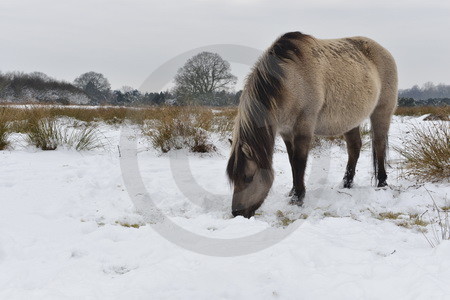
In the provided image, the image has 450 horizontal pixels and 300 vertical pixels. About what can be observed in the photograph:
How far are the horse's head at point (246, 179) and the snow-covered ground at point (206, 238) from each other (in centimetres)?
21

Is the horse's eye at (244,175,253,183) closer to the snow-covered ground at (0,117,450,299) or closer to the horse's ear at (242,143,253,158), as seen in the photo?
the horse's ear at (242,143,253,158)

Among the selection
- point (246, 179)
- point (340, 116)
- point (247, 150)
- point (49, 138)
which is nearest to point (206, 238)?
point (246, 179)

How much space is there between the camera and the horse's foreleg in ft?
12.3

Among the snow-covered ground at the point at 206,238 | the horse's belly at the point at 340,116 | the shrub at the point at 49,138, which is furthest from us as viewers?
the shrub at the point at 49,138

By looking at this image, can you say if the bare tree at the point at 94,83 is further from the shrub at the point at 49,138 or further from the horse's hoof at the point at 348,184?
the horse's hoof at the point at 348,184

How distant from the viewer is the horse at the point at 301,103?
337 cm

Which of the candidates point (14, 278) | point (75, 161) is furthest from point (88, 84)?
point (14, 278)

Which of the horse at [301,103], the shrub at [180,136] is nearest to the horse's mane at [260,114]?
the horse at [301,103]

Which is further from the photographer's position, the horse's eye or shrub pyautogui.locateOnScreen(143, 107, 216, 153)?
shrub pyautogui.locateOnScreen(143, 107, 216, 153)

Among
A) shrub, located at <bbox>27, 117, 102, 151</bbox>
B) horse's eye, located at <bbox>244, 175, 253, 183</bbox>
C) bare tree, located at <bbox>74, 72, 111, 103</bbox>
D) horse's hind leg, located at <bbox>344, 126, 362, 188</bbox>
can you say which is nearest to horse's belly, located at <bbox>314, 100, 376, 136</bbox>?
horse's hind leg, located at <bbox>344, 126, 362, 188</bbox>

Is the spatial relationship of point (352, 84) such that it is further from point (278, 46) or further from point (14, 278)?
point (14, 278)

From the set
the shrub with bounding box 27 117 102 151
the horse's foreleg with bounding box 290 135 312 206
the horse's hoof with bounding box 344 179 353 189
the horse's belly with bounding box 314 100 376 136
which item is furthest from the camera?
the shrub with bounding box 27 117 102 151

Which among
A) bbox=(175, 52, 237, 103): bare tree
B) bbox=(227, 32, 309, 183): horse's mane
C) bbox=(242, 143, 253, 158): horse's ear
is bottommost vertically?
bbox=(242, 143, 253, 158): horse's ear

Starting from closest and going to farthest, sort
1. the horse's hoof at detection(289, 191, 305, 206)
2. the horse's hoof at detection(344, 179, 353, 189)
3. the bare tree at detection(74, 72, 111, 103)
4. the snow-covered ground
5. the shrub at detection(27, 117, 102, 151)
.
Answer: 1. the snow-covered ground
2. the horse's hoof at detection(289, 191, 305, 206)
3. the horse's hoof at detection(344, 179, 353, 189)
4. the shrub at detection(27, 117, 102, 151)
5. the bare tree at detection(74, 72, 111, 103)
